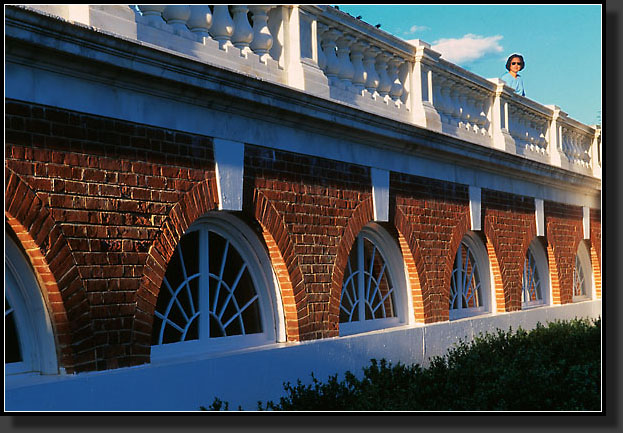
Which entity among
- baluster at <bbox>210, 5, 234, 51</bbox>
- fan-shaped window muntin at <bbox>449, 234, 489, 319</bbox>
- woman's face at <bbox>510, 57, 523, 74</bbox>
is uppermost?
woman's face at <bbox>510, 57, 523, 74</bbox>

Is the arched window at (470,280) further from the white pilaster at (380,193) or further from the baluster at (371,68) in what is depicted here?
the baluster at (371,68)

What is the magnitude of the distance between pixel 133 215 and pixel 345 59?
12.7 feet

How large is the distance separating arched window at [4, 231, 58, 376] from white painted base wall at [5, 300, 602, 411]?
17 cm

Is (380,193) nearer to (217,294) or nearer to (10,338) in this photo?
(217,294)

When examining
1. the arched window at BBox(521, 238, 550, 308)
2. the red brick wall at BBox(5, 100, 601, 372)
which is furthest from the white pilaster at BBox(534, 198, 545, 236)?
the red brick wall at BBox(5, 100, 601, 372)

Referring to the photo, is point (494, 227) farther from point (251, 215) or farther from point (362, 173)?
point (251, 215)

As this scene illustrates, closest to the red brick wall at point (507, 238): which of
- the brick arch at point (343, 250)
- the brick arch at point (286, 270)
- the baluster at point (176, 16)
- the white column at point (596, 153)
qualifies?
the brick arch at point (343, 250)

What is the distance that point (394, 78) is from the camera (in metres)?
10.7

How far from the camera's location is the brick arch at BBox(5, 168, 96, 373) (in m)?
5.96

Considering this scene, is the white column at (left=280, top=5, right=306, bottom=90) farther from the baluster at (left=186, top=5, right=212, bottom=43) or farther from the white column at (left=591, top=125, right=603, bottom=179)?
the white column at (left=591, top=125, right=603, bottom=179)

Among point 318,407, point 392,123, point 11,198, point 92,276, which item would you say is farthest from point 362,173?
point 11,198

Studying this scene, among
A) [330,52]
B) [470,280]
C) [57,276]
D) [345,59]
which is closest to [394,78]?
[345,59]

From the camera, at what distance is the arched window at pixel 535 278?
15183 mm

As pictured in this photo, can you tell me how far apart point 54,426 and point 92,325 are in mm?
911
